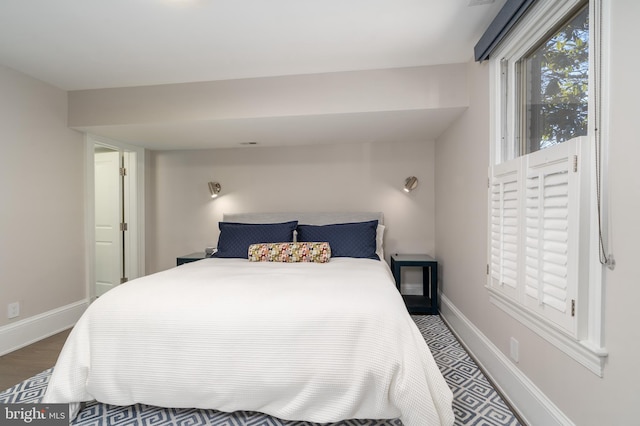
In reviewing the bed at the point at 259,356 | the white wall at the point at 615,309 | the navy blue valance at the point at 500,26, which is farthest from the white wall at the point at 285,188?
the bed at the point at 259,356

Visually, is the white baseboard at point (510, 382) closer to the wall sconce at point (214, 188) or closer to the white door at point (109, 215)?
the wall sconce at point (214, 188)

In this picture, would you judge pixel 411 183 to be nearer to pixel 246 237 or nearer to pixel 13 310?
pixel 246 237

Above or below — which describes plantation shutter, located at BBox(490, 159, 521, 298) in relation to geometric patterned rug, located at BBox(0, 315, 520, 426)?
above

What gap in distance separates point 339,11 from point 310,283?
1.64m

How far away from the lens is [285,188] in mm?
3703

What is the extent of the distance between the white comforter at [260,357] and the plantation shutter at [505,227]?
0.66 m

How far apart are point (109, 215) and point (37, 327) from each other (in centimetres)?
150

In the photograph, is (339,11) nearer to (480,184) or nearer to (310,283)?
(480,184)

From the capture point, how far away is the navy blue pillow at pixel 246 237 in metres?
3.02

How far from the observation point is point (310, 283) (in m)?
1.85

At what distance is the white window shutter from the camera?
116cm

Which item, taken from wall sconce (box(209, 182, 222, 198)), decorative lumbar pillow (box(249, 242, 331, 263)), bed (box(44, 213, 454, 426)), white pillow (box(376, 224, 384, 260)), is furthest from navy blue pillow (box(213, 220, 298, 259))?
bed (box(44, 213, 454, 426))

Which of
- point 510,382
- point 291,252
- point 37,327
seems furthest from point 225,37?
point 37,327

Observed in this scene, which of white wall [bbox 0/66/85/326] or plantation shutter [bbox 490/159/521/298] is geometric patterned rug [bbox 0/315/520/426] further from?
white wall [bbox 0/66/85/326]
